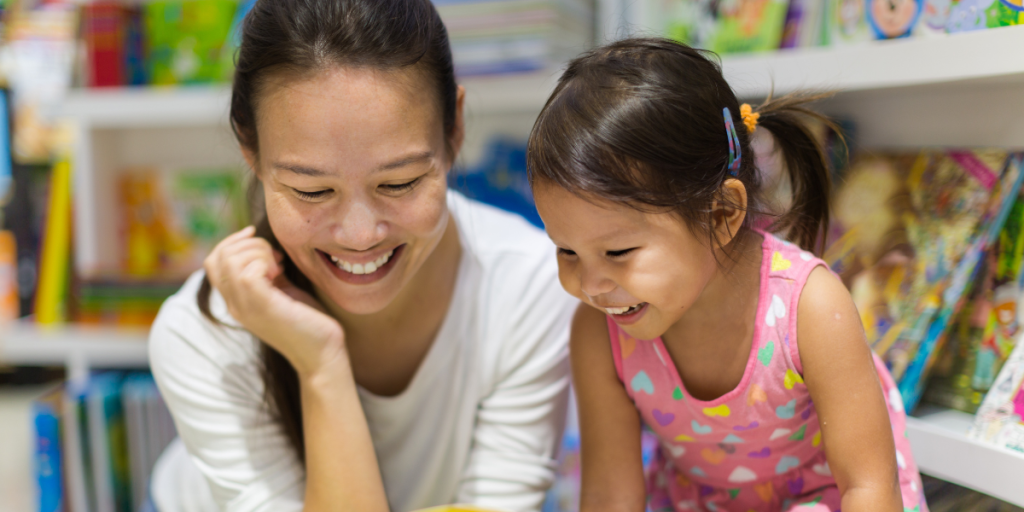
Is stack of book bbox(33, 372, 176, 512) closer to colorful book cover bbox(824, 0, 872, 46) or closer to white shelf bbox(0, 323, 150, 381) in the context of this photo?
white shelf bbox(0, 323, 150, 381)

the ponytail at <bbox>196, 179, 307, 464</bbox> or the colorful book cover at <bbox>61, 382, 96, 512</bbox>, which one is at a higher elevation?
the ponytail at <bbox>196, 179, 307, 464</bbox>

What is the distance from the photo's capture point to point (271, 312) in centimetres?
84

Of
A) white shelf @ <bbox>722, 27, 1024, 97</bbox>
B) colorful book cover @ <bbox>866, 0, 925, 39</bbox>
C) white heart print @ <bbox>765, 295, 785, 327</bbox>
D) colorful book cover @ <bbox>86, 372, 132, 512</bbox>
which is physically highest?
colorful book cover @ <bbox>866, 0, 925, 39</bbox>

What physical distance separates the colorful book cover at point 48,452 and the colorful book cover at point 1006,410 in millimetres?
1568

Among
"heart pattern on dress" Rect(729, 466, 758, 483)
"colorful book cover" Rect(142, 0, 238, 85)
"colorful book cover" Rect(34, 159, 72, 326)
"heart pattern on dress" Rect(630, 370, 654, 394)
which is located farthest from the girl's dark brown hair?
"colorful book cover" Rect(34, 159, 72, 326)

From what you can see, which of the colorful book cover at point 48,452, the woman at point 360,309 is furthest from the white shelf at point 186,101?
the colorful book cover at point 48,452

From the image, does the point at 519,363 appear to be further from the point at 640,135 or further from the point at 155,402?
the point at 155,402

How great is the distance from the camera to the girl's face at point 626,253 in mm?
646

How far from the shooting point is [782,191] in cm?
86

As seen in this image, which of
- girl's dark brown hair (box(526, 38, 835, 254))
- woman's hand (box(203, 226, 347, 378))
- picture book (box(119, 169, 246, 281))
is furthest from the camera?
picture book (box(119, 169, 246, 281))

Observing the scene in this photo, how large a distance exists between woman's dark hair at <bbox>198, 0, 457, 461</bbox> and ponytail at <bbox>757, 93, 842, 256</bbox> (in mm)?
385

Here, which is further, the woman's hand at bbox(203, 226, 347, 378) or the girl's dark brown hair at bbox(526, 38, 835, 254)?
the woman's hand at bbox(203, 226, 347, 378)

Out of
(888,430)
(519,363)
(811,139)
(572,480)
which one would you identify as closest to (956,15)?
(811,139)

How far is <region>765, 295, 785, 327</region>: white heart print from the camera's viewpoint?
74 cm
